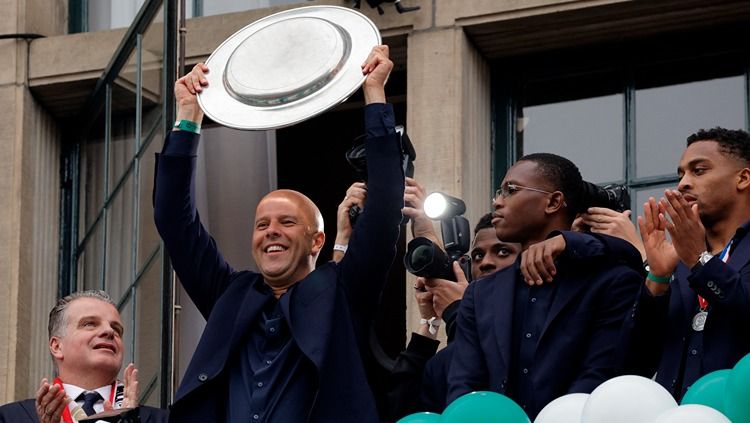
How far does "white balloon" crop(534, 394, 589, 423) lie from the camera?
6.03m

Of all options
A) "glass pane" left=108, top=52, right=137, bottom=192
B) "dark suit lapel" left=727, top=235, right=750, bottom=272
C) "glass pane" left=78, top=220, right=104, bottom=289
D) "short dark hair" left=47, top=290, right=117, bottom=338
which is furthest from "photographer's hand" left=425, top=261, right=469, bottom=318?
"glass pane" left=78, top=220, right=104, bottom=289

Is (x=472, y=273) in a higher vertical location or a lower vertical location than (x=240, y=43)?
lower

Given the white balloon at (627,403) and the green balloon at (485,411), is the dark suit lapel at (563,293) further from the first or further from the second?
the white balloon at (627,403)

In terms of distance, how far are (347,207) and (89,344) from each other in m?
1.21

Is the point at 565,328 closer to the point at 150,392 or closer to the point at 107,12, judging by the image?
the point at 150,392

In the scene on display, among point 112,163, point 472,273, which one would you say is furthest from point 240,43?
point 112,163

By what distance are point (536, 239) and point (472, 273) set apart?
0.76 metres

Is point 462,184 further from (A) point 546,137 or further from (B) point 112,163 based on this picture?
(B) point 112,163

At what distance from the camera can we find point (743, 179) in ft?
22.8

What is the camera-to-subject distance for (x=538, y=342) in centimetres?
684

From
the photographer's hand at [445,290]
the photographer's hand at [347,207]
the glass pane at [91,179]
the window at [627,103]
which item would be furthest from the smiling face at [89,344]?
the glass pane at [91,179]

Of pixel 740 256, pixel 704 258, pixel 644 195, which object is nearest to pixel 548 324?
pixel 704 258

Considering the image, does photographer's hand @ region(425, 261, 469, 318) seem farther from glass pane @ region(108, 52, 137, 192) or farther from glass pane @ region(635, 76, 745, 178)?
glass pane @ region(108, 52, 137, 192)

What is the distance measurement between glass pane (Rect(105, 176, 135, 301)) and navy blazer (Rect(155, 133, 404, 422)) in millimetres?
2973
